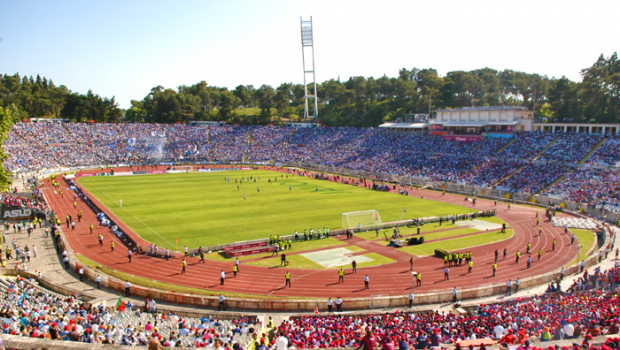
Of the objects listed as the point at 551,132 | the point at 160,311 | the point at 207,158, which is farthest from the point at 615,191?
the point at 207,158

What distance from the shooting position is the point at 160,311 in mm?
20453

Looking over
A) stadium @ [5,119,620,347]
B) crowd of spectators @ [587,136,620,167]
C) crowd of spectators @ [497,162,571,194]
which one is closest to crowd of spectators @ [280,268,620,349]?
stadium @ [5,119,620,347]

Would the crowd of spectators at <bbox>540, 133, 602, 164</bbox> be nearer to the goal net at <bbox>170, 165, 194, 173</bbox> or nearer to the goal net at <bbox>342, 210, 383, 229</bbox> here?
the goal net at <bbox>342, 210, 383, 229</bbox>

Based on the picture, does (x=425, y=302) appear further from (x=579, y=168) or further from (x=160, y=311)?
(x=579, y=168)

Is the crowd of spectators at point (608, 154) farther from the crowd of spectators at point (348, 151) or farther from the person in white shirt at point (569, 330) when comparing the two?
the person in white shirt at point (569, 330)

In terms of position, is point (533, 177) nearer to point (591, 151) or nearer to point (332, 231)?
point (591, 151)

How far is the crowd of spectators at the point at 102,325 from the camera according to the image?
41.9ft

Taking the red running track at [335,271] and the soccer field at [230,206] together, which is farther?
the soccer field at [230,206]

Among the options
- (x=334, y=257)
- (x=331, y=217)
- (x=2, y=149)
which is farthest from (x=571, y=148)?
(x=2, y=149)

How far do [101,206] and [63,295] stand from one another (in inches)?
961

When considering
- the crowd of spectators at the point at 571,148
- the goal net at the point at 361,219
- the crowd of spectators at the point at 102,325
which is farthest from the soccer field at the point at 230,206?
the crowd of spectators at the point at 571,148

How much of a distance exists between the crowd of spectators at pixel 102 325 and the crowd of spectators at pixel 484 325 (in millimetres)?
2365

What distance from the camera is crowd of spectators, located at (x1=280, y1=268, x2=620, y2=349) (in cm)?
1348

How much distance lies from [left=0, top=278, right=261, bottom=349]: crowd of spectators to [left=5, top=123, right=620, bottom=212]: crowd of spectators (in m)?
42.9
